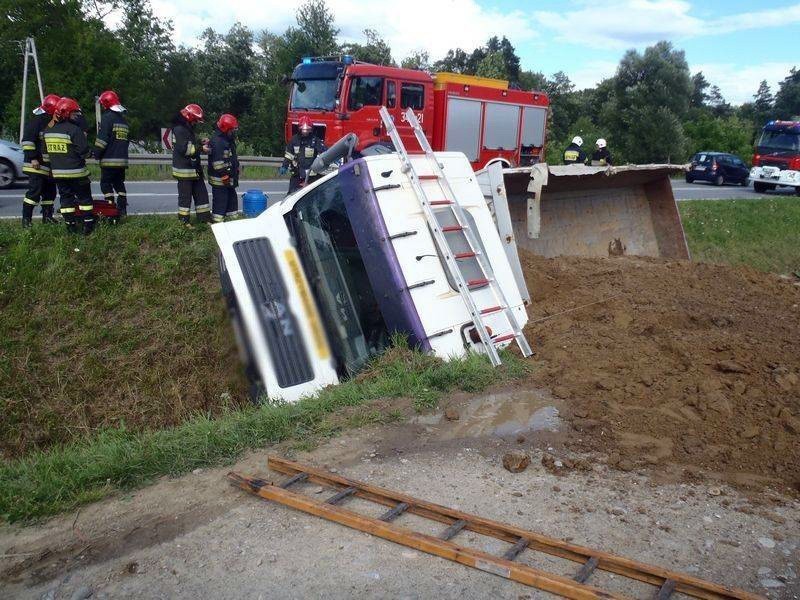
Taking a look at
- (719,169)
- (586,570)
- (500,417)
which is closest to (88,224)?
(500,417)

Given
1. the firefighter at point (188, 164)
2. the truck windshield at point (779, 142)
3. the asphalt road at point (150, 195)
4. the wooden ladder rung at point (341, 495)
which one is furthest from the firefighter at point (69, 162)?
the truck windshield at point (779, 142)

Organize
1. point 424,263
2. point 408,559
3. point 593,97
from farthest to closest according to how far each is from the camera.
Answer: point 593,97 → point 424,263 → point 408,559

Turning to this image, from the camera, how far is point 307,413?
14.9 feet

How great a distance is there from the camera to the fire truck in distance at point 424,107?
14.0m

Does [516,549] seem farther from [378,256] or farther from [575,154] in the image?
[575,154]

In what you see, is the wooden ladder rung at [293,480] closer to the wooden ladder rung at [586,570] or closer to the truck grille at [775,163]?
the wooden ladder rung at [586,570]

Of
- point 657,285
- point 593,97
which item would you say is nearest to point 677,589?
point 657,285

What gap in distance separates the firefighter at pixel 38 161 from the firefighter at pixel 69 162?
19 cm

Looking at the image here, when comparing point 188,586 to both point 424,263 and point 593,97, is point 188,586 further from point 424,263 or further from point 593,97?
point 593,97

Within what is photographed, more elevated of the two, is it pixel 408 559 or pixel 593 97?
pixel 593 97

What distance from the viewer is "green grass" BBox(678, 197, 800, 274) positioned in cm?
1282

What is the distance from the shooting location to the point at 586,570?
2930 mm

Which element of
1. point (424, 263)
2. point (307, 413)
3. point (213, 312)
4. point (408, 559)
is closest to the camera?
point (408, 559)

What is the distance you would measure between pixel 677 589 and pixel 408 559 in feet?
3.46
